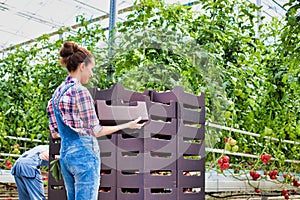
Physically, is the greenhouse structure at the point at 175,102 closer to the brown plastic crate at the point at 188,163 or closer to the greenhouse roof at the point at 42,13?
the brown plastic crate at the point at 188,163

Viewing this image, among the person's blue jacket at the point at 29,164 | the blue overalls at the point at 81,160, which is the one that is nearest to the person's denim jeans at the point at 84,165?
the blue overalls at the point at 81,160

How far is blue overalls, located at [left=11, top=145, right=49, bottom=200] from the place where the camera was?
2.92 metres

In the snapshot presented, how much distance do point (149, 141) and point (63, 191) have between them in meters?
0.56

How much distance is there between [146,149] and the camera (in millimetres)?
1980

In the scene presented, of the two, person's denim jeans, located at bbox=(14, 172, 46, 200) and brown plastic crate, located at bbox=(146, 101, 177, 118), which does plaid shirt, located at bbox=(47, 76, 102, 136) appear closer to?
brown plastic crate, located at bbox=(146, 101, 177, 118)

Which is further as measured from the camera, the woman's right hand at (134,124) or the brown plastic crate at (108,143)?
the brown plastic crate at (108,143)

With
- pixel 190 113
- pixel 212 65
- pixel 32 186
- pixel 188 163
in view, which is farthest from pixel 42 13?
pixel 188 163

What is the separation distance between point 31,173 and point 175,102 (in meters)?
1.18

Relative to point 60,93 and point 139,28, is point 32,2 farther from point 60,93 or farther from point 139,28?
point 60,93

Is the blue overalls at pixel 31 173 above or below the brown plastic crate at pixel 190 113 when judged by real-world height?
below

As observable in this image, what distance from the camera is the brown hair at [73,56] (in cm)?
194

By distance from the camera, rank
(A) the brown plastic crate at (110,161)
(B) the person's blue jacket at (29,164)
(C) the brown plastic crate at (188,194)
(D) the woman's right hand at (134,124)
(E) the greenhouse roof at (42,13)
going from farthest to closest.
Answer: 1. (E) the greenhouse roof at (42,13)
2. (B) the person's blue jacket at (29,164)
3. (C) the brown plastic crate at (188,194)
4. (A) the brown plastic crate at (110,161)
5. (D) the woman's right hand at (134,124)

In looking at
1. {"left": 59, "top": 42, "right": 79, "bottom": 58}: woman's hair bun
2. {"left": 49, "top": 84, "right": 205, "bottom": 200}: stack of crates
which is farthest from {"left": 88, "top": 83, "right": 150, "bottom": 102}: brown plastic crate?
{"left": 59, "top": 42, "right": 79, "bottom": 58}: woman's hair bun

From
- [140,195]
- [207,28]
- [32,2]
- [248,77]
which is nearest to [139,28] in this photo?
[207,28]
